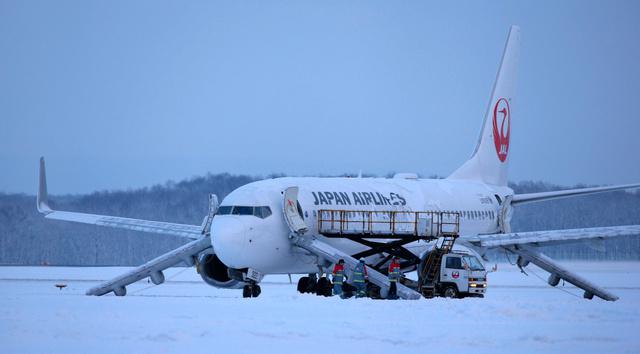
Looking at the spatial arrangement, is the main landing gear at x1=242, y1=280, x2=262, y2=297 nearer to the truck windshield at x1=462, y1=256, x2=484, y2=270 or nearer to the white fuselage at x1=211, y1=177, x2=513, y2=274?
the white fuselage at x1=211, y1=177, x2=513, y2=274

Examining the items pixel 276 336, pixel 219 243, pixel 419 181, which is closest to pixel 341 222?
pixel 219 243

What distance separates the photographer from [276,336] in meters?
22.3

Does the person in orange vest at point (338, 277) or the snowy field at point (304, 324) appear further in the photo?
the person in orange vest at point (338, 277)

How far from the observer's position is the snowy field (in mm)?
20781

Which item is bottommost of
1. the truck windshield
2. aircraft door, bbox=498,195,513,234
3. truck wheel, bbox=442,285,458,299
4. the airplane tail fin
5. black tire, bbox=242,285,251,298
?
black tire, bbox=242,285,251,298

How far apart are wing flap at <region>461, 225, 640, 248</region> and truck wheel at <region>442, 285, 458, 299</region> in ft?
15.3

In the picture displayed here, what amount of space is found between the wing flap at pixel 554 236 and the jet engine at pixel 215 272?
29.4 feet

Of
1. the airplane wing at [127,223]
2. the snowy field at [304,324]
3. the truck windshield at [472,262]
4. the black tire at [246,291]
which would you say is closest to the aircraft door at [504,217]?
the snowy field at [304,324]

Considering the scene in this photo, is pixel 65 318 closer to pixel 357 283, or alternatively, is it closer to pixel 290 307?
pixel 290 307

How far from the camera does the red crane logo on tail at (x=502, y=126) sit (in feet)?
184

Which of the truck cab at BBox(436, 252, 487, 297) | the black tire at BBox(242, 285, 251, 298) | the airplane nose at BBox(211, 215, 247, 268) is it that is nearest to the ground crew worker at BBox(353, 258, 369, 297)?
the truck cab at BBox(436, 252, 487, 297)

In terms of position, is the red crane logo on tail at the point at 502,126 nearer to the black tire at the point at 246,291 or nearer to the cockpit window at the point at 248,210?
A: the cockpit window at the point at 248,210

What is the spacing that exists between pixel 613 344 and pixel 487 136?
3493cm

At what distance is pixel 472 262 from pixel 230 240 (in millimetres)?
7915
